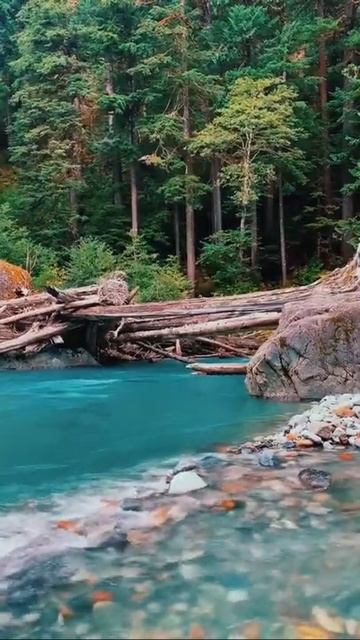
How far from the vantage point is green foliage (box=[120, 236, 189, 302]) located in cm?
1962

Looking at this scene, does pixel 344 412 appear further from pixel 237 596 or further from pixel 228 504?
pixel 237 596

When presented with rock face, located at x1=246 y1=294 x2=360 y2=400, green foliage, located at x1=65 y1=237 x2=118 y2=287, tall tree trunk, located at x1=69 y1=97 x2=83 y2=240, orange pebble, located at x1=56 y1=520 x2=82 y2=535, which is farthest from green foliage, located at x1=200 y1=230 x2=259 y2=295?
orange pebble, located at x1=56 y1=520 x2=82 y2=535

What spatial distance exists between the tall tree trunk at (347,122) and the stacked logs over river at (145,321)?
8.56 meters

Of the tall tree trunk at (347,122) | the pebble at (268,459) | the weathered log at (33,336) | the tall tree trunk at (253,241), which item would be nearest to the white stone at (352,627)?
the pebble at (268,459)

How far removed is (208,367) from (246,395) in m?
1.99

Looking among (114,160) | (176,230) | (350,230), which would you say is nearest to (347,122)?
(350,230)

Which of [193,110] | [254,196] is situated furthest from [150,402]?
[193,110]

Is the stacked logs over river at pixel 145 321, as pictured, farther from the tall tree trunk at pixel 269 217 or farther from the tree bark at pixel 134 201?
the tall tree trunk at pixel 269 217

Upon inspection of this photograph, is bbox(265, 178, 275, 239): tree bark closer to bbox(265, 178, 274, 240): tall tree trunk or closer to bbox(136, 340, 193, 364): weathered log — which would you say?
bbox(265, 178, 274, 240): tall tree trunk

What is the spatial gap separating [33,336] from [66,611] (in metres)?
10.3

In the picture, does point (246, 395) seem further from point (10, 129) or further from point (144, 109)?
point (10, 129)

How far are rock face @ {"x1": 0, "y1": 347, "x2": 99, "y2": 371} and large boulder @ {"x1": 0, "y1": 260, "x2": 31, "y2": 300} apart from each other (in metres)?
2.28

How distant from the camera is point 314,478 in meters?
5.09

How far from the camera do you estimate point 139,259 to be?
2225 cm
